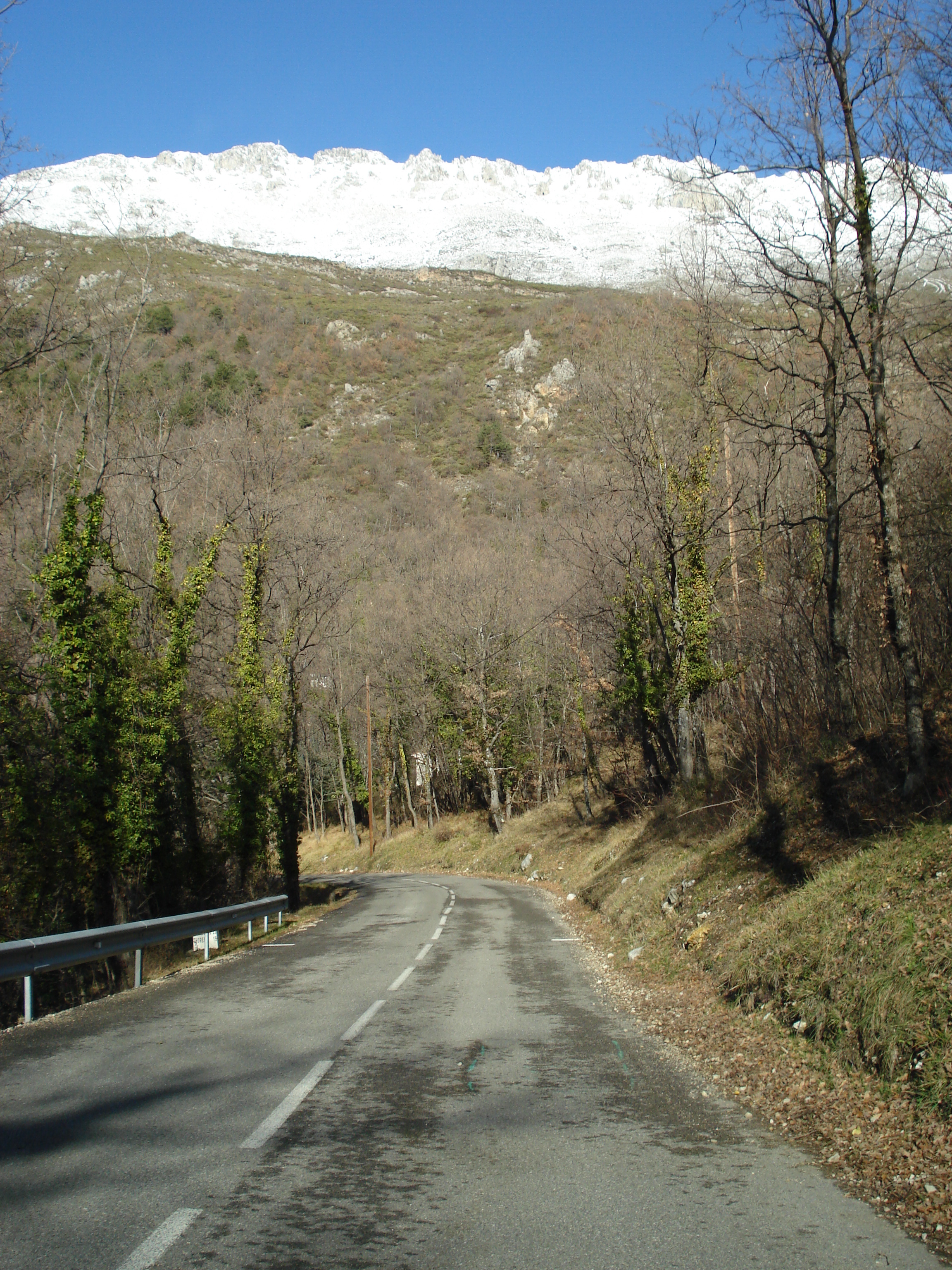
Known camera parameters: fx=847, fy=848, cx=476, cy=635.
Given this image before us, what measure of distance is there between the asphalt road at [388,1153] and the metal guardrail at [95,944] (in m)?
0.57

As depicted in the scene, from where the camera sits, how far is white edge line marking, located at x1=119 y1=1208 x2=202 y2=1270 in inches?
133

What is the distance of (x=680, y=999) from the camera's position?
9.09 m

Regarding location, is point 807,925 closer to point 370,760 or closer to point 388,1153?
point 388,1153

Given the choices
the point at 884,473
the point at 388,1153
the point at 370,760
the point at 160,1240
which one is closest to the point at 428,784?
the point at 370,760

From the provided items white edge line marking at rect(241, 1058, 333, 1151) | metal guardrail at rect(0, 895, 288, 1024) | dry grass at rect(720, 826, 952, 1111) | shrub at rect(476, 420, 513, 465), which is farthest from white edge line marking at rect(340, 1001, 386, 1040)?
shrub at rect(476, 420, 513, 465)

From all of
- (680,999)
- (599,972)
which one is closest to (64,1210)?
(680,999)

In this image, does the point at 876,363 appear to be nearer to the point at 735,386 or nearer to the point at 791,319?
the point at 791,319

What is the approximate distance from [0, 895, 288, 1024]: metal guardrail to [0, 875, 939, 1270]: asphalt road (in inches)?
22.3

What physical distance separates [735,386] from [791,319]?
17.5ft

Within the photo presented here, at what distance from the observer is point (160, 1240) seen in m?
3.60

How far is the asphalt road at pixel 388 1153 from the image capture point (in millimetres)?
3672

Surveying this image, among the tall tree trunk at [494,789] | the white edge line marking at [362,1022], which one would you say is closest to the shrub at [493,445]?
the tall tree trunk at [494,789]

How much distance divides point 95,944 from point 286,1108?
5.36m

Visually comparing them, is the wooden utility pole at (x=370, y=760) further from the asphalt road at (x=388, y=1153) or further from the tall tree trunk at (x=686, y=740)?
the asphalt road at (x=388, y=1153)
